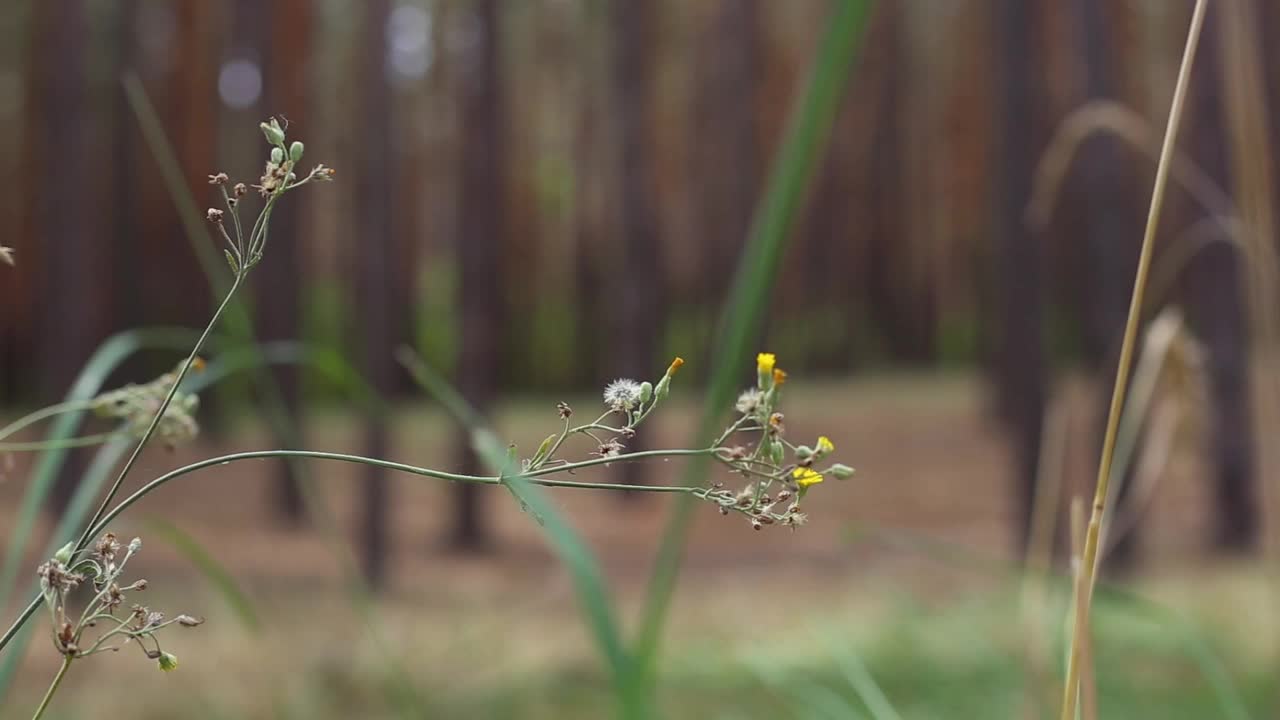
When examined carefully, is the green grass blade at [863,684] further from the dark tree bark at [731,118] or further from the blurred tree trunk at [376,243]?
the dark tree bark at [731,118]

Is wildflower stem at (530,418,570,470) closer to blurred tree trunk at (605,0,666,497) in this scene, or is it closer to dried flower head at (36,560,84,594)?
dried flower head at (36,560,84,594)

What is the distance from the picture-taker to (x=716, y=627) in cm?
363

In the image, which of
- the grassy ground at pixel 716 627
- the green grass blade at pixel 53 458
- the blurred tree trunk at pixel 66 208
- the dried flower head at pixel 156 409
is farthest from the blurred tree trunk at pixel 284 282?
the dried flower head at pixel 156 409

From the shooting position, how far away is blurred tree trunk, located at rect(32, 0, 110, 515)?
14.1ft

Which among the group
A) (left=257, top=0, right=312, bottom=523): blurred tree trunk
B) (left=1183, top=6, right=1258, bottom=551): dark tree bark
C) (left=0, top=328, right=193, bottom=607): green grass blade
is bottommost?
(left=0, top=328, right=193, bottom=607): green grass blade

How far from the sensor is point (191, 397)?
1.56 feet

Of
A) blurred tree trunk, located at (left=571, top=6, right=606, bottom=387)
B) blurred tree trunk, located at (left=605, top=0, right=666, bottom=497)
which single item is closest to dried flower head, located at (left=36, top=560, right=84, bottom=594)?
blurred tree trunk, located at (left=605, top=0, right=666, bottom=497)

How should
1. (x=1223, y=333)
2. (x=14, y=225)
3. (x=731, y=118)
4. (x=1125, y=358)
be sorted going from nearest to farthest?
1. (x=1125, y=358)
2. (x=1223, y=333)
3. (x=731, y=118)
4. (x=14, y=225)

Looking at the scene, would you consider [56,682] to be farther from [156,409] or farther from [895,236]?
[895,236]

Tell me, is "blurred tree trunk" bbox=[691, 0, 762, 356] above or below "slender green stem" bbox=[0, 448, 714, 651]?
above

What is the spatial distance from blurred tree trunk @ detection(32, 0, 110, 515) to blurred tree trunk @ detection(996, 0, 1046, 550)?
3.26m

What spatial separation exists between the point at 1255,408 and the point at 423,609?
3.52 meters

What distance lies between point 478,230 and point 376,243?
78 centimetres

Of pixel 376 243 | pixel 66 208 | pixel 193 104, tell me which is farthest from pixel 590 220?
pixel 66 208
